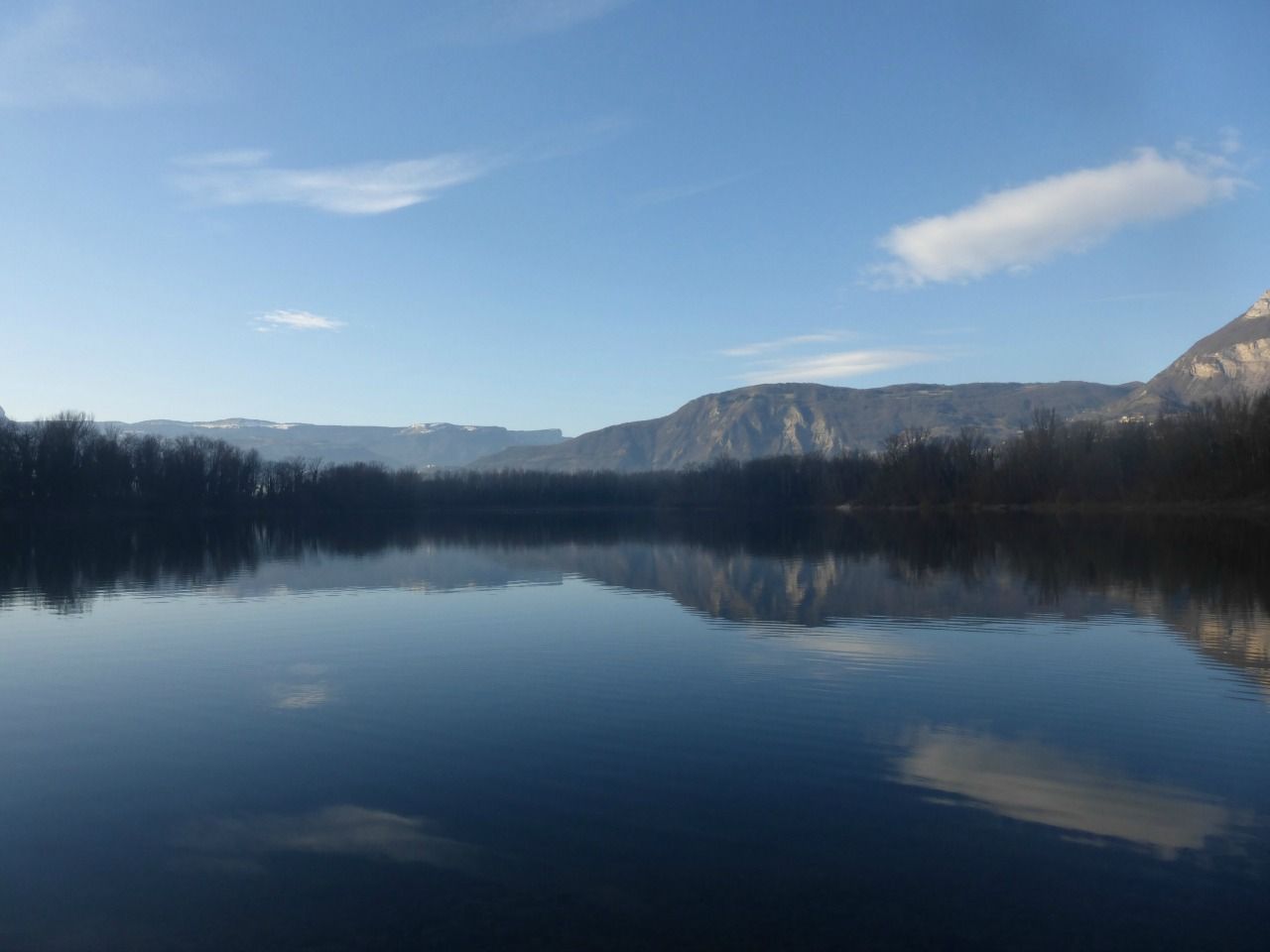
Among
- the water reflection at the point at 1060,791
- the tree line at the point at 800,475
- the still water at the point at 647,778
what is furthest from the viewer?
the tree line at the point at 800,475

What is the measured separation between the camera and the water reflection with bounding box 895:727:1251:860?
8.33m

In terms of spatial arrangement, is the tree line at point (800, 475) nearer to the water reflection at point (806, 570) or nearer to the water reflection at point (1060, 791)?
the water reflection at point (806, 570)

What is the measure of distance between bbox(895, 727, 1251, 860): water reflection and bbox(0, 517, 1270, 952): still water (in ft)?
0.15

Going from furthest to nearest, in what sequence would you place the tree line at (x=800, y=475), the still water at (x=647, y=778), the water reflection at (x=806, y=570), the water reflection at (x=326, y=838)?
the tree line at (x=800, y=475), the water reflection at (x=806, y=570), the water reflection at (x=326, y=838), the still water at (x=647, y=778)

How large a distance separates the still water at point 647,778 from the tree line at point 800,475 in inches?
2531

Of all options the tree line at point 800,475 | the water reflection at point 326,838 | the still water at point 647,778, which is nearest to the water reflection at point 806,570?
the still water at point 647,778

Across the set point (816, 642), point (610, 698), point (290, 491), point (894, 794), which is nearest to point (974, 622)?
point (816, 642)

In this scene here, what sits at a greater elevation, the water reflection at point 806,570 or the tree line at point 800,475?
the tree line at point 800,475

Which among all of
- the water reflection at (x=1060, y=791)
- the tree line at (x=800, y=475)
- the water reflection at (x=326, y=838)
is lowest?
the water reflection at (x=326, y=838)

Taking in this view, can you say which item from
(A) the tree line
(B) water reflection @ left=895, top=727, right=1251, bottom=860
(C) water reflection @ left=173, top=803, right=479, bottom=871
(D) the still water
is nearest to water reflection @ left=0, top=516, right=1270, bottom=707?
(D) the still water

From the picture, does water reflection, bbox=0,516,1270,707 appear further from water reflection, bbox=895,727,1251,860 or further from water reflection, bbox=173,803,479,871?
water reflection, bbox=895,727,1251,860

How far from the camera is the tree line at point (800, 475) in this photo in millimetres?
79312

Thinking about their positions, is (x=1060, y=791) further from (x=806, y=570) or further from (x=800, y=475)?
(x=800, y=475)

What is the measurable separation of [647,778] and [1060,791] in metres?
4.19
